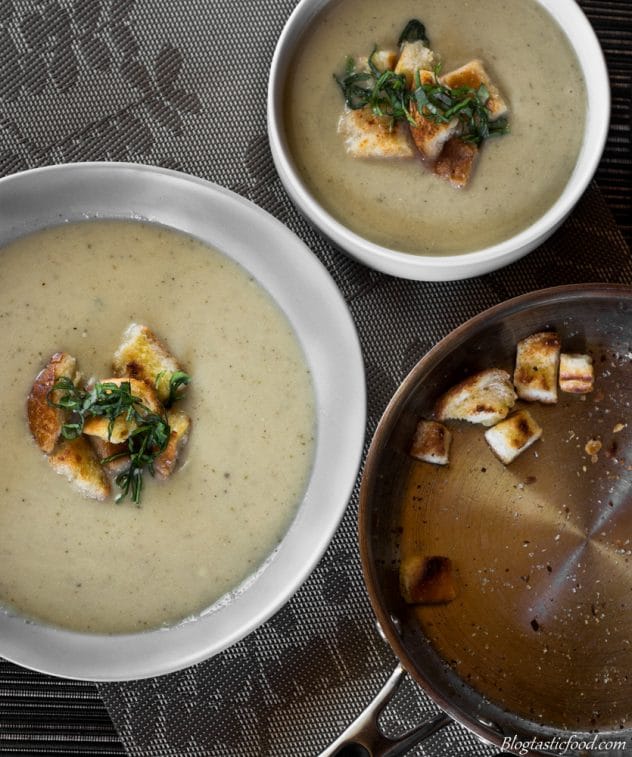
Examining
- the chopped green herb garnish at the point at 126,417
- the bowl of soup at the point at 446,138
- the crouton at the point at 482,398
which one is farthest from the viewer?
the crouton at the point at 482,398

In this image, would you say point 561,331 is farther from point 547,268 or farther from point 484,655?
point 484,655

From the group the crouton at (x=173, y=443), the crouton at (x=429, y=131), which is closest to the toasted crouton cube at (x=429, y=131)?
the crouton at (x=429, y=131)

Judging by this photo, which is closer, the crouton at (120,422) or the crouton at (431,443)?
the crouton at (120,422)

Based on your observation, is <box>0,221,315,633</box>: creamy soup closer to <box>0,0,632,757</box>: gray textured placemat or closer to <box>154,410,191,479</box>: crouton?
<box>154,410,191,479</box>: crouton

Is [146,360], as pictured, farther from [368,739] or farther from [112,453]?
[368,739]

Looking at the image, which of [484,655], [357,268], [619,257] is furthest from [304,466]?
[619,257]

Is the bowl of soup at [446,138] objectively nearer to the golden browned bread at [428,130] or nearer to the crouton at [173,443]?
the golden browned bread at [428,130]

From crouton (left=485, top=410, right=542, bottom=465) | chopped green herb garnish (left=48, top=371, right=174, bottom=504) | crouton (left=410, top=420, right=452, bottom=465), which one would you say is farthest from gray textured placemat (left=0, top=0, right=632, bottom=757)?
chopped green herb garnish (left=48, top=371, right=174, bottom=504)
